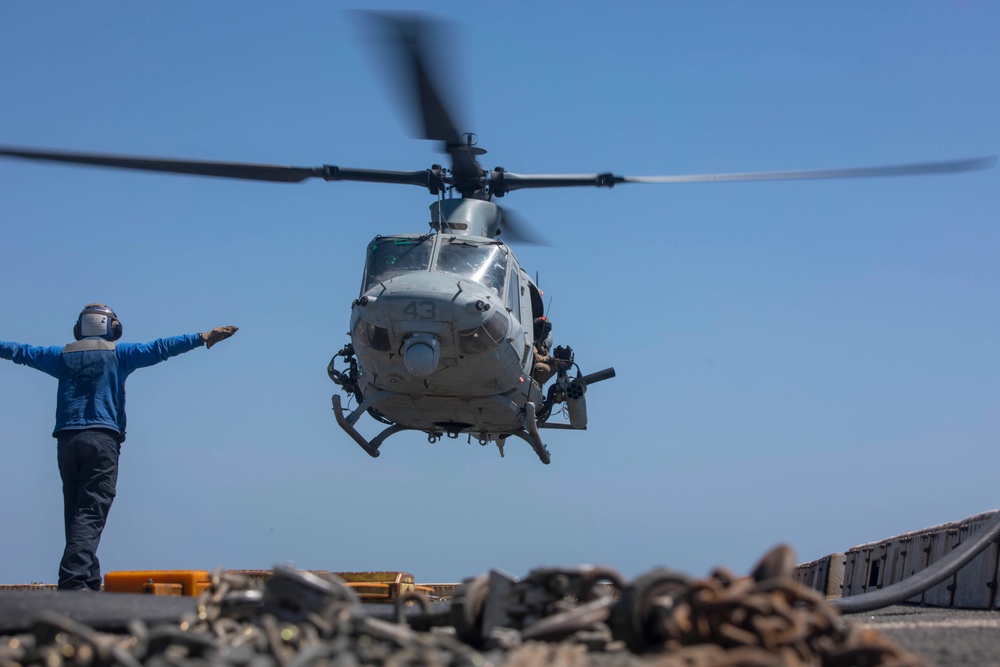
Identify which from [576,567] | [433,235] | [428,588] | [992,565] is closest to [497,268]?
[433,235]

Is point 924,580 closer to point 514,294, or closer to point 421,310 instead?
point 421,310

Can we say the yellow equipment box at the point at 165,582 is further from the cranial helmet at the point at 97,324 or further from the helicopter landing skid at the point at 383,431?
the helicopter landing skid at the point at 383,431

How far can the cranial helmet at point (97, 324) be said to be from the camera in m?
9.64

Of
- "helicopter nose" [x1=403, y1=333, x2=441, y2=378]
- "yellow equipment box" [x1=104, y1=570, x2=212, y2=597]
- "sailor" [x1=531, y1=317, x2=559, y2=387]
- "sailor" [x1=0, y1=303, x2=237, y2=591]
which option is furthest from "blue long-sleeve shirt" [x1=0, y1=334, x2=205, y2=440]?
"sailor" [x1=531, y1=317, x2=559, y2=387]

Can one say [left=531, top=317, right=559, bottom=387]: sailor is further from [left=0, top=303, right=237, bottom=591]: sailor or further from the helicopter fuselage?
[left=0, top=303, right=237, bottom=591]: sailor

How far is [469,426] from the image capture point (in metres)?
14.5

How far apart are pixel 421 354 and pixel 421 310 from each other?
444 millimetres

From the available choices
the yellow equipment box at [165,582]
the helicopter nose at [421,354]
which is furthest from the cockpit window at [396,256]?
the yellow equipment box at [165,582]

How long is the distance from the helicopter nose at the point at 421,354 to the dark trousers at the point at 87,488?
3.84m

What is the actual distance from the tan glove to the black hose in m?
→ 4.92

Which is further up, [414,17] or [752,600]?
[414,17]

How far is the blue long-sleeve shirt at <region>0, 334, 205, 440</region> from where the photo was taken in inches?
363

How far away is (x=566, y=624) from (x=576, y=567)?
328 millimetres

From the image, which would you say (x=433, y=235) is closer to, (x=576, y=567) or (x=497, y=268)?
(x=497, y=268)
